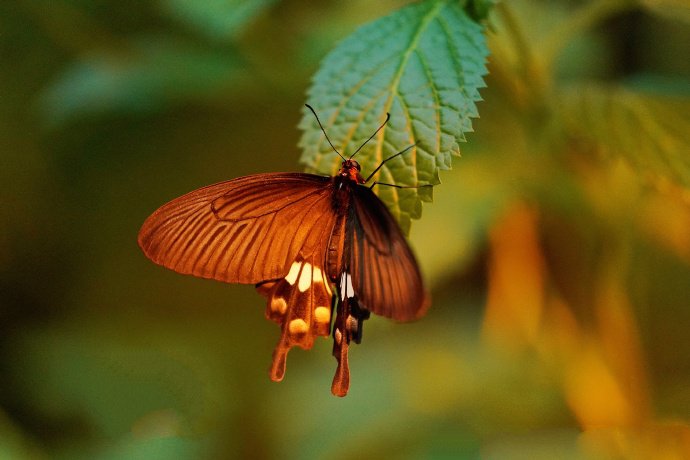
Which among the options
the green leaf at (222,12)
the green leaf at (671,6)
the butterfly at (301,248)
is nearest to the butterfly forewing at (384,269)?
the butterfly at (301,248)

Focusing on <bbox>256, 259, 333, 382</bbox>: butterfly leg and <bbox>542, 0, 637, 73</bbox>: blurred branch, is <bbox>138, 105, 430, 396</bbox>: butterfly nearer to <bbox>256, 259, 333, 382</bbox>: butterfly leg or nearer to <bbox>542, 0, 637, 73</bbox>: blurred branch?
<bbox>256, 259, 333, 382</bbox>: butterfly leg

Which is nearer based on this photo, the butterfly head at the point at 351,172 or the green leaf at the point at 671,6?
the butterfly head at the point at 351,172

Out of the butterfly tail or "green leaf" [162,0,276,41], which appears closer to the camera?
the butterfly tail

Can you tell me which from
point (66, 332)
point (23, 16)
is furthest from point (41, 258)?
point (23, 16)

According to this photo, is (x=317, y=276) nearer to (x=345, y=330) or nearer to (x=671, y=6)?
(x=345, y=330)

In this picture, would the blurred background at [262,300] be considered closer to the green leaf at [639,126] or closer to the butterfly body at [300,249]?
the green leaf at [639,126]

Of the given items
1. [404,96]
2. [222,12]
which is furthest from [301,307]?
[222,12]

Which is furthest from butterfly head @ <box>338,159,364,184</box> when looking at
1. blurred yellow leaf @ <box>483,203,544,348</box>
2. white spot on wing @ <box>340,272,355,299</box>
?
blurred yellow leaf @ <box>483,203,544,348</box>
